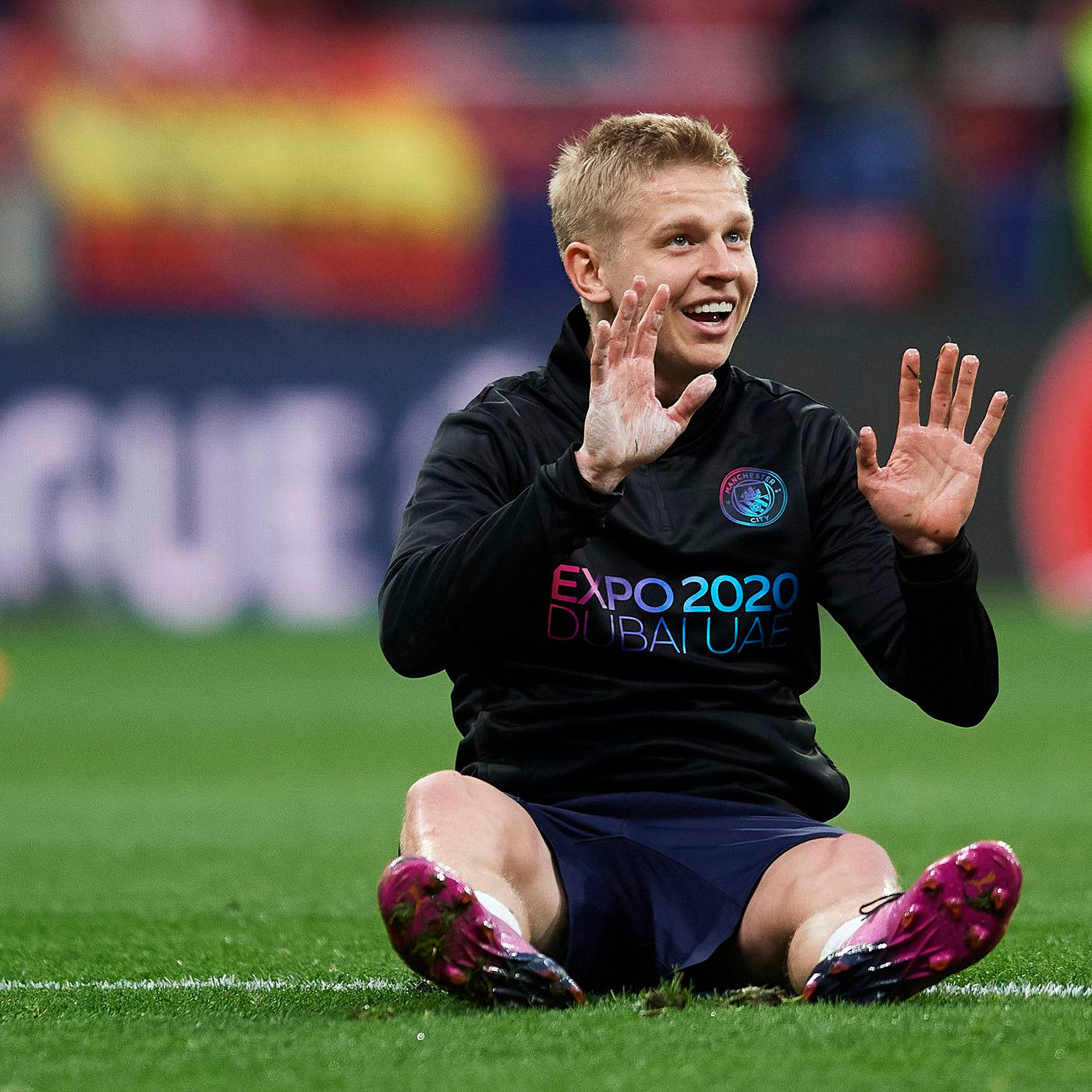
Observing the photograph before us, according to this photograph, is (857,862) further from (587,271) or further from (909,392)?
(587,271)

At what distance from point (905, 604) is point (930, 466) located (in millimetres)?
205

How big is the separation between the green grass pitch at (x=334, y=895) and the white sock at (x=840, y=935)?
89 mm

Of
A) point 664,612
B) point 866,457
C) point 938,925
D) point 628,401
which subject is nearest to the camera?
point 938,925

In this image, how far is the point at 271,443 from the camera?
12.7 m

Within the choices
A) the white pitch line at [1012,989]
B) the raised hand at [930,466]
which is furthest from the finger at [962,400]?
the white pitch line at [1012,989]

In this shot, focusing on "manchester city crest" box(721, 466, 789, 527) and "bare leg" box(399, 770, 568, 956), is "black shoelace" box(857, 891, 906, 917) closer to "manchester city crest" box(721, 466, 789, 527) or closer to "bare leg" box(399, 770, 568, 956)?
"bare leg" box(399, 770, 568, 956)

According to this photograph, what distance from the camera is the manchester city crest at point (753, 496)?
3.38m

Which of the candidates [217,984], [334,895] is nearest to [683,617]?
[217,984]

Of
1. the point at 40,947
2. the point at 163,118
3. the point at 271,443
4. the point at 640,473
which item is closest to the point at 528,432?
the point at 640,473

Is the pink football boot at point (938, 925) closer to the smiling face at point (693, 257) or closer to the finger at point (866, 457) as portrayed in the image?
the finger at point (866, 457)

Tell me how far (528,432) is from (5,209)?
1137cm

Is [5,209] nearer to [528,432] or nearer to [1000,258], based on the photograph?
[1000,258]

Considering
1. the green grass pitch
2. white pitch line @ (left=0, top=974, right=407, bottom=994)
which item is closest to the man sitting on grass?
the green grass pitch

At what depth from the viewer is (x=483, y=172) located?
15711mm
